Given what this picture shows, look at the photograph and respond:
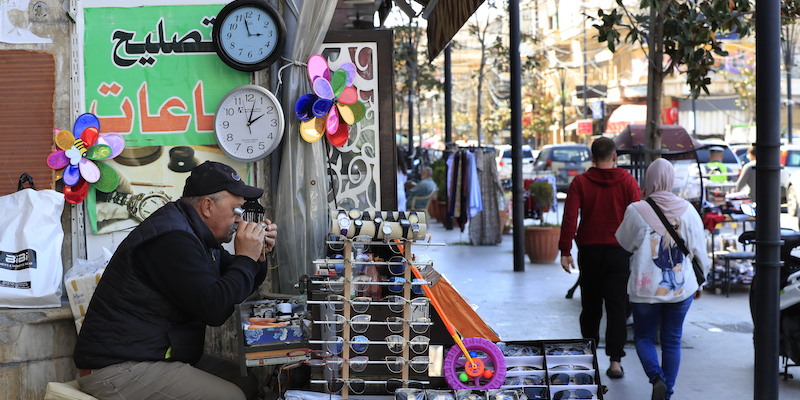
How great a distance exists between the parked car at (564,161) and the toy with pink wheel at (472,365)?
20.1m

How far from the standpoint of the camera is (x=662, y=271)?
16.3 feet

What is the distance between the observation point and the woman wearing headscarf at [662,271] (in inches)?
195

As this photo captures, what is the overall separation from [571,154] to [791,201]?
7.78m

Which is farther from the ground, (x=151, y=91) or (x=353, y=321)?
(x=151, y=91)

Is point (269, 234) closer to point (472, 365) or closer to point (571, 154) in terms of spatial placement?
point (472, 365)

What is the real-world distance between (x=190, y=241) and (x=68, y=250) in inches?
93.1

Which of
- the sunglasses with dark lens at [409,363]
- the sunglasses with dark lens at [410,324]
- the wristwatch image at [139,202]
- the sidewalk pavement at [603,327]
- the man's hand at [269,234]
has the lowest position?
the sidewalk pavement at [603,327]

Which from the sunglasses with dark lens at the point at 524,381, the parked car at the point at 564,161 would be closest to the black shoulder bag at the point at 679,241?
the sunglasses with dark lens at the point at 524,381

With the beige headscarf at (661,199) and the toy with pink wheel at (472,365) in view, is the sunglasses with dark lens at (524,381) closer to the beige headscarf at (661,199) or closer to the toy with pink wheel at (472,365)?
the toy with pink wheel at (472,365)

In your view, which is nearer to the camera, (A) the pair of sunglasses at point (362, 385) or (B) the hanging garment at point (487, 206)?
(A) the pair of sunglasses at point (362, 385)

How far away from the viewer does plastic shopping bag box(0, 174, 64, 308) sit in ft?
15.4

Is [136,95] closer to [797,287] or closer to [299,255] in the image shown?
[299,255]

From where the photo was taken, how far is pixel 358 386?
4047mm

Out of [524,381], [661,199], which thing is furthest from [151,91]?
[661,199]
